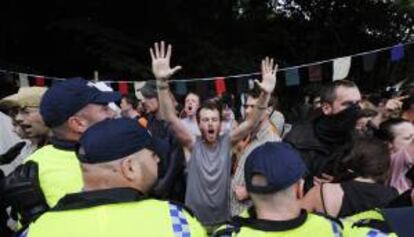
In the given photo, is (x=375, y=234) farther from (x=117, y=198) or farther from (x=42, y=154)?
(x=42, y=154)

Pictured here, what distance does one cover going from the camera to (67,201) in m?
2.44

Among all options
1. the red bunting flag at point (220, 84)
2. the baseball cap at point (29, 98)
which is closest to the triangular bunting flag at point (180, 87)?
the red bunting flag at point (220, 84)

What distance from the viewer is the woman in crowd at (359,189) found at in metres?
3.41

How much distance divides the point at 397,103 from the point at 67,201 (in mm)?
4115

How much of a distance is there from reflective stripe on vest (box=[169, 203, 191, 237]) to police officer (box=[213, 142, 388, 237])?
14.8 inches

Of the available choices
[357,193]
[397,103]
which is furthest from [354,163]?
[397,103]

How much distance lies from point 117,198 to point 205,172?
2864 mm

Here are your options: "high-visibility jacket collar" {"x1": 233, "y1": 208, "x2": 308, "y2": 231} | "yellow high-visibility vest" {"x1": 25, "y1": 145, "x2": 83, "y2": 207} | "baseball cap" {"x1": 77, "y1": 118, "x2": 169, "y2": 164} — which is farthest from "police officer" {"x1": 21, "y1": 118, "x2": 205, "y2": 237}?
"yellow high-visibility vest" {"x1": 25, "y1": 145, "x2": 83, "y2": 207}

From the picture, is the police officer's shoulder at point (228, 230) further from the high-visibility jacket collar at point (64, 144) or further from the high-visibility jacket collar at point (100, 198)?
the high-visibility jacket collar at point (64, 144)

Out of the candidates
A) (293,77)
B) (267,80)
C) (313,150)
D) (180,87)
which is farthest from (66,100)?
(180,87)

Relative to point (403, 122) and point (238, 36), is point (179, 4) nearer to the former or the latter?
point (238, 36)

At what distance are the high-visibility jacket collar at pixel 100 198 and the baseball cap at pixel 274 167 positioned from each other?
21.1 inches

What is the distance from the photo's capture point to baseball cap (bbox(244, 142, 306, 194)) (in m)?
2.74

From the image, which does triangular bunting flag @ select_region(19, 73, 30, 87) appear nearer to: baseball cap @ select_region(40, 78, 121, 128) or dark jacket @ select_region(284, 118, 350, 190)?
dark jacket @ select_region(284, 118, 350, 190)
